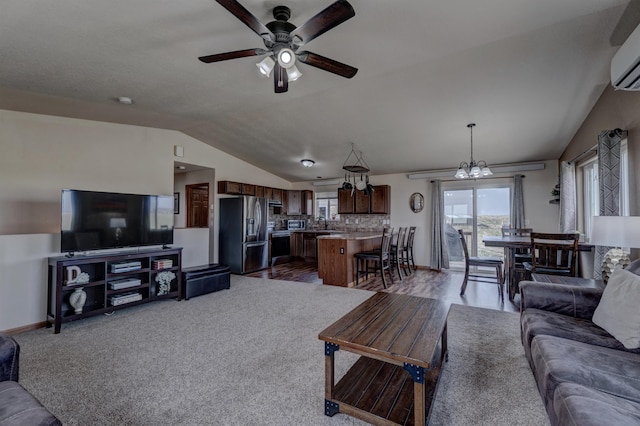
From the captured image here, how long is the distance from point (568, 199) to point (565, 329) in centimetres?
356

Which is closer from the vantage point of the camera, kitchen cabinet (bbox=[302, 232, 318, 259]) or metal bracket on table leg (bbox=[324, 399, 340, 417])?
metal bracket on table leg (bbox=[324, 399, 340, 417])

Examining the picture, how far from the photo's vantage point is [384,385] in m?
1.79

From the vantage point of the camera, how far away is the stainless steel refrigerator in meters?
5.82

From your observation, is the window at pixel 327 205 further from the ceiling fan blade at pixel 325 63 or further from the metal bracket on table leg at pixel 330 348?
the metal bracket on table leg at pixel 330 348

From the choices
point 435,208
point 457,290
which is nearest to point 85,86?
point 457,290

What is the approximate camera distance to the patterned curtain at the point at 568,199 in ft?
14.6

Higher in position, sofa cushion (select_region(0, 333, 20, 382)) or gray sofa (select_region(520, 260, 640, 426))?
sofa cushion (select_region(0, 333, 20, 382))

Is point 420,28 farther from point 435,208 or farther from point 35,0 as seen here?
point 435,208

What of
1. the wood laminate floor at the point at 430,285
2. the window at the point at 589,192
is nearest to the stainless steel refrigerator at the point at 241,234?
the wood laminate floor at the point at 430,285

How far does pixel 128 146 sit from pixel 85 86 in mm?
1440

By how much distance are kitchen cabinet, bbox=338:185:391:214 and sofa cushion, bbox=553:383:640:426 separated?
5.56 metres

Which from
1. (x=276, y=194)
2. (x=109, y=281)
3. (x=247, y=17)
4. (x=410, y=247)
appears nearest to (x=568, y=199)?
(x=410, y=247)

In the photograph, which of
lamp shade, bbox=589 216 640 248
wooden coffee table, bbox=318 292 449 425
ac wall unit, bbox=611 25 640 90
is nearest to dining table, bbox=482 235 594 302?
lamp shade, bbox=589 216 640 248

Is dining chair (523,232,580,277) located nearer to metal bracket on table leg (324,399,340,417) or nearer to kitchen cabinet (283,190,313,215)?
metal bracket on table leg (324,399,340,417)
